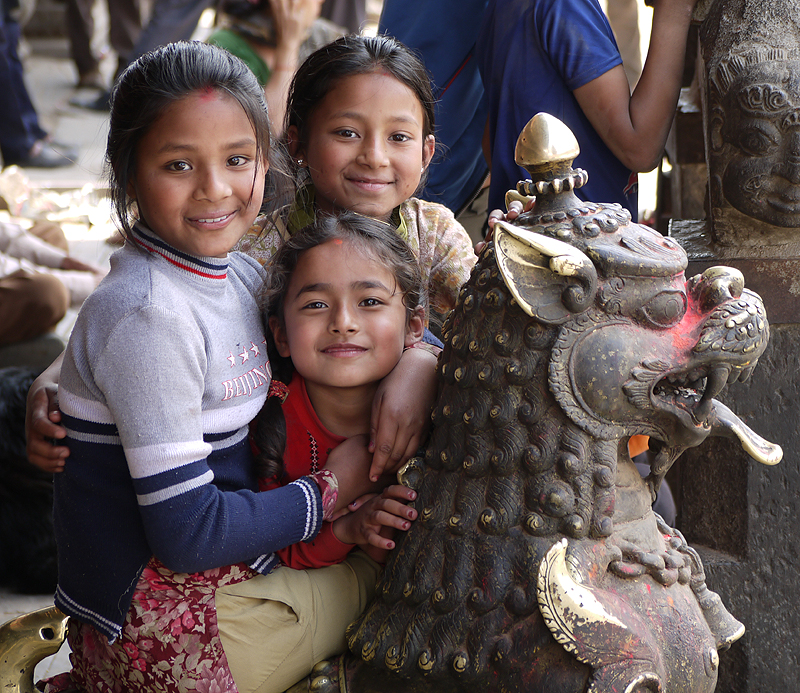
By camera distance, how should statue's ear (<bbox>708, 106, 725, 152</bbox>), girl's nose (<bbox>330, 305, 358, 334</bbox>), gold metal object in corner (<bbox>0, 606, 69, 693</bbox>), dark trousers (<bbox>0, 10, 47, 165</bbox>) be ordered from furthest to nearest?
dark trousers (<bbox>0, 10, 47, 165</bbox>) < statue's ear (<bbox>708, 106, 725, 152</bbox>) < gold metal object in corner (<bbox>0, 606, 69, 693</bbox>) < girl's nose (<bbox>330, 305, 358, 334</bbox>)

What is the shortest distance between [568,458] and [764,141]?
1.00 metres

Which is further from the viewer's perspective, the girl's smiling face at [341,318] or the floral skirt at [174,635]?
the girl's smiling face at [341,318]

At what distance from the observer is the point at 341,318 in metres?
1.32

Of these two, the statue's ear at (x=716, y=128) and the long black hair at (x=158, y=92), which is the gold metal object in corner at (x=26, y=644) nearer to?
the long black hair at (x=158, y=92)

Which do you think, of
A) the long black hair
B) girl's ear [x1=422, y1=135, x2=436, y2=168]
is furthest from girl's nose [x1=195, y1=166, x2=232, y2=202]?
girl's ear [x1=422, y1=135, x2=436, y2=168]

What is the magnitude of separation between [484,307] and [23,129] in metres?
7.34

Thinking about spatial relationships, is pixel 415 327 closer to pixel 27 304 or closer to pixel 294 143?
pixel 294 143

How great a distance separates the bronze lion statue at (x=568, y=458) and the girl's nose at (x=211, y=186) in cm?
42

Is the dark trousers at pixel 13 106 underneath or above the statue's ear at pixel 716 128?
underneath

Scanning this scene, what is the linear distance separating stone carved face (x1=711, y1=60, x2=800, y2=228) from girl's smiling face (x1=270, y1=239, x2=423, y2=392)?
0.86 m

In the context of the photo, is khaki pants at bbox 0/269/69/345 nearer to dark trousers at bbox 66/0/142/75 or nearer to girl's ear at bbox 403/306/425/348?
girl's ear at bbox 403/306/425/348

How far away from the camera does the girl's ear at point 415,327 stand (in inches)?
58.5

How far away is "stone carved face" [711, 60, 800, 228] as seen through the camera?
166 centimetres

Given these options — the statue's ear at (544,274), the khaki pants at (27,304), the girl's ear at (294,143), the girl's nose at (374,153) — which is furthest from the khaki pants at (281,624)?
the khaki pants at (27,304)
